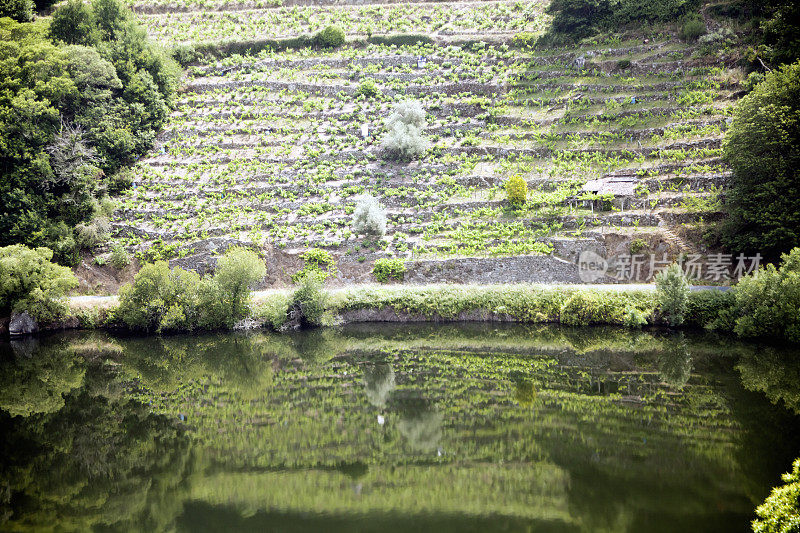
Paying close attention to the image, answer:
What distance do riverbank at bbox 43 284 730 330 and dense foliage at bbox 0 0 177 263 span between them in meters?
8.81

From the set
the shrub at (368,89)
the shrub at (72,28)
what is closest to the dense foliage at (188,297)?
the shrub at (368,89)

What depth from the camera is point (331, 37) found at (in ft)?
203

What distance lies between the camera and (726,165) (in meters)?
42.4

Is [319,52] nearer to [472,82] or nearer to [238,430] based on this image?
[472,82]

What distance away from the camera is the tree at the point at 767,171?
35.5 m

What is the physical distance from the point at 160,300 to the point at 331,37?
36644mm

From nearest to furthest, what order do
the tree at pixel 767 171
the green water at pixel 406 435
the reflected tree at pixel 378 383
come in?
the green water at pixel 406 435 → the reflected tree at pixel 378 383 → the tree at pixel 767 171

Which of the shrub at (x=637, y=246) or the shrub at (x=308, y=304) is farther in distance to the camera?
the shrub at (x=637, y=246)

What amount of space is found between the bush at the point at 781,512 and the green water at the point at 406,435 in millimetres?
714

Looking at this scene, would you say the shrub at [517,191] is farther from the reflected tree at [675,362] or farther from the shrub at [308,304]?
the shrub at [308,304]

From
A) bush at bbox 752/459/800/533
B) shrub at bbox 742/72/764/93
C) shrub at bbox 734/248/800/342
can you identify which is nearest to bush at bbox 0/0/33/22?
shrub at bbox 742/72/764/93

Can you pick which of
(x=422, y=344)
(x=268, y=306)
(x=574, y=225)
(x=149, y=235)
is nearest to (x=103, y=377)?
(x=268, y=306)

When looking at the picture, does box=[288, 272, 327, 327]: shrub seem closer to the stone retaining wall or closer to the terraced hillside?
the terraced hillside

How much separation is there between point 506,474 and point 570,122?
38.3 meters
